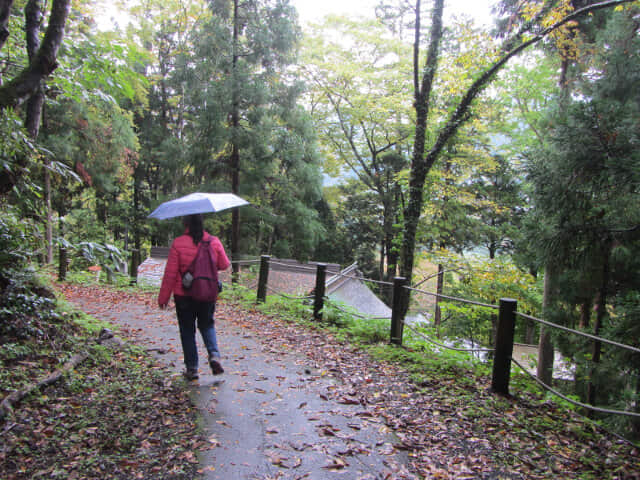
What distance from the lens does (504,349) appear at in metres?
4.18

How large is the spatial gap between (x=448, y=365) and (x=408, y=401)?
47.3 inches

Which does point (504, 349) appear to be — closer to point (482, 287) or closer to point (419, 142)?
point (419, 142)

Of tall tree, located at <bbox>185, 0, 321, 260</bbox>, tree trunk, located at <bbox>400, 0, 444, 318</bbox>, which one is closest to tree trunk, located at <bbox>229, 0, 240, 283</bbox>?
tall tree, located at <bbox>185, 0, 321, 260</bbox>

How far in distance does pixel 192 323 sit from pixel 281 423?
146 centimetres

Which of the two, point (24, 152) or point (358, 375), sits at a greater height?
point (24, 152)

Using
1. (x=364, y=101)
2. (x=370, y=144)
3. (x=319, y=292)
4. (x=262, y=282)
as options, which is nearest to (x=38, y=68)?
(x=319, y=292)

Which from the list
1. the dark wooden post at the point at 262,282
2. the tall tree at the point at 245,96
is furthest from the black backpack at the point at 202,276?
the tall tree at the point at 245,96

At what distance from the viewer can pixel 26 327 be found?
4199 mm

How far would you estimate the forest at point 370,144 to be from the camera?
498 centimetres

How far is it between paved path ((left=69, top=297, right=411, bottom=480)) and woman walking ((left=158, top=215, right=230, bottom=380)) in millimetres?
317

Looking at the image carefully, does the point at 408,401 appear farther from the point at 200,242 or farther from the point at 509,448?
the point at 200,242

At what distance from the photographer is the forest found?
498cm

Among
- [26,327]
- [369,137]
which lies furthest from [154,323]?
[369,137]

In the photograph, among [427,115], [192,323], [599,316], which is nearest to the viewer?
[192,323]
